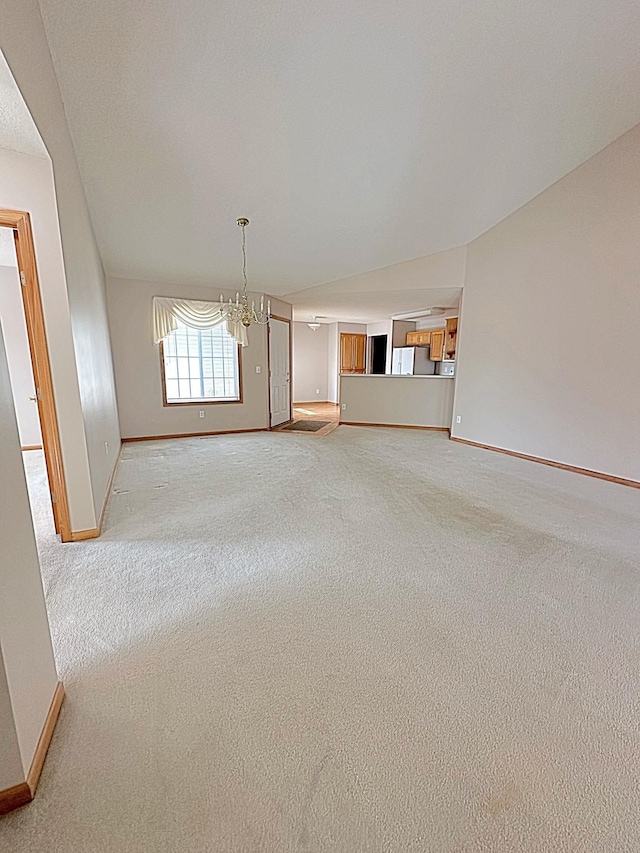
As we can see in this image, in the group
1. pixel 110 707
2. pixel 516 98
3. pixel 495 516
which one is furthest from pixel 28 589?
pixel 516 98

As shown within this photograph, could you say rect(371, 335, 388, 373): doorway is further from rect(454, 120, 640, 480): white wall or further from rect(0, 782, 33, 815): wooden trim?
rect(0, 782, 33, 815): wooden trim

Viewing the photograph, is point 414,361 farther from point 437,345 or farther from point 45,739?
point 45,739

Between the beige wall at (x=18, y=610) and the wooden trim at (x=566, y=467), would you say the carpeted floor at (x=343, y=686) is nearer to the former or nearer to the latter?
the beige wall at (x=18, y=610)

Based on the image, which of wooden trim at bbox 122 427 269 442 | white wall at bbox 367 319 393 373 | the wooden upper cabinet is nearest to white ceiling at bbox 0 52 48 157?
wooden trim at bbox 122 427 269 442

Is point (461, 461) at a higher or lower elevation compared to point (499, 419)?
lower

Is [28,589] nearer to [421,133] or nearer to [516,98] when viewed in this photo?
[421,133]

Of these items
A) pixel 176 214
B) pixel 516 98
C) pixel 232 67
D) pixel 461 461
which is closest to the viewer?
pixel 232 67

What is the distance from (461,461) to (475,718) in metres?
3.69

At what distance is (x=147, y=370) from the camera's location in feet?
18.8

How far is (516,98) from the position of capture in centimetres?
291

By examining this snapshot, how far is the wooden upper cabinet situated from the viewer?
333 inches

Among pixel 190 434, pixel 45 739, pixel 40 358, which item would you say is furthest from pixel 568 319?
pixel 190 434

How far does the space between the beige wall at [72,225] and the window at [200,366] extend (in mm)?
2162

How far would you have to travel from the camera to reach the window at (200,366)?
598cm
